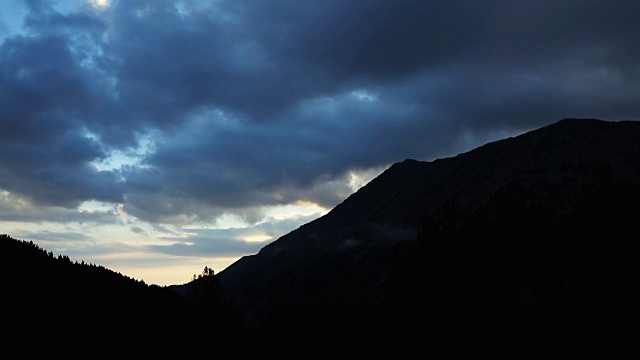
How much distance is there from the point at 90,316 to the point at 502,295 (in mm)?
31853

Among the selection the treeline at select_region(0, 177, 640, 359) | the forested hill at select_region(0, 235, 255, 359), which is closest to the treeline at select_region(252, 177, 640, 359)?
the treeline at select_region(0, 177, 640, 359)

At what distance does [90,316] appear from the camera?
29.8 metres

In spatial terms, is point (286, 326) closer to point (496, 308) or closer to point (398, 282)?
point (398, 282)

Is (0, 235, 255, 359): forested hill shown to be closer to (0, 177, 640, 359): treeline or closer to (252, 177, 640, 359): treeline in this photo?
(0, 177, 640, 359): treeline

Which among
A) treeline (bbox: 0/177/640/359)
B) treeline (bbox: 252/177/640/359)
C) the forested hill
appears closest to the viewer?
the forested hill

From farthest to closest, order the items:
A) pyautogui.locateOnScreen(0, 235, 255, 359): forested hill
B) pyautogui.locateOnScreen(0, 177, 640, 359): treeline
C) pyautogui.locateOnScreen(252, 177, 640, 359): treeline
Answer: pyautogui.locateOnScreen(252, 177, 640, 359): treeline < pyautogui.locateOnScreen(0, 177, 640, 359): treeline < pyautogui.locateOnScreen(0, 235, 255, 359): forested hill

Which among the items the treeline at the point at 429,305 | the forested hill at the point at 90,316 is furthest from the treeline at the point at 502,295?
the forested hill at the point at 90,316

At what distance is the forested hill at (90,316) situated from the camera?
84.0 ft

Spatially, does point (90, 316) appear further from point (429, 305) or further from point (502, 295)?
point (502, 295)

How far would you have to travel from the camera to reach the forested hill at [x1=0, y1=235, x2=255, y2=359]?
2561cm

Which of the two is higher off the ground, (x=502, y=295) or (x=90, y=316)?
(x=90, y=316)

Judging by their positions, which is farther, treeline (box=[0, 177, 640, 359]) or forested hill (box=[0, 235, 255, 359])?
treeline (box=[0, 177, 640, 359])

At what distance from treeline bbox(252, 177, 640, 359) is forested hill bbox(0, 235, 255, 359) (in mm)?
8310

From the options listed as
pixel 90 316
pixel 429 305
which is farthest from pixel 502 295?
pixel 90 316
